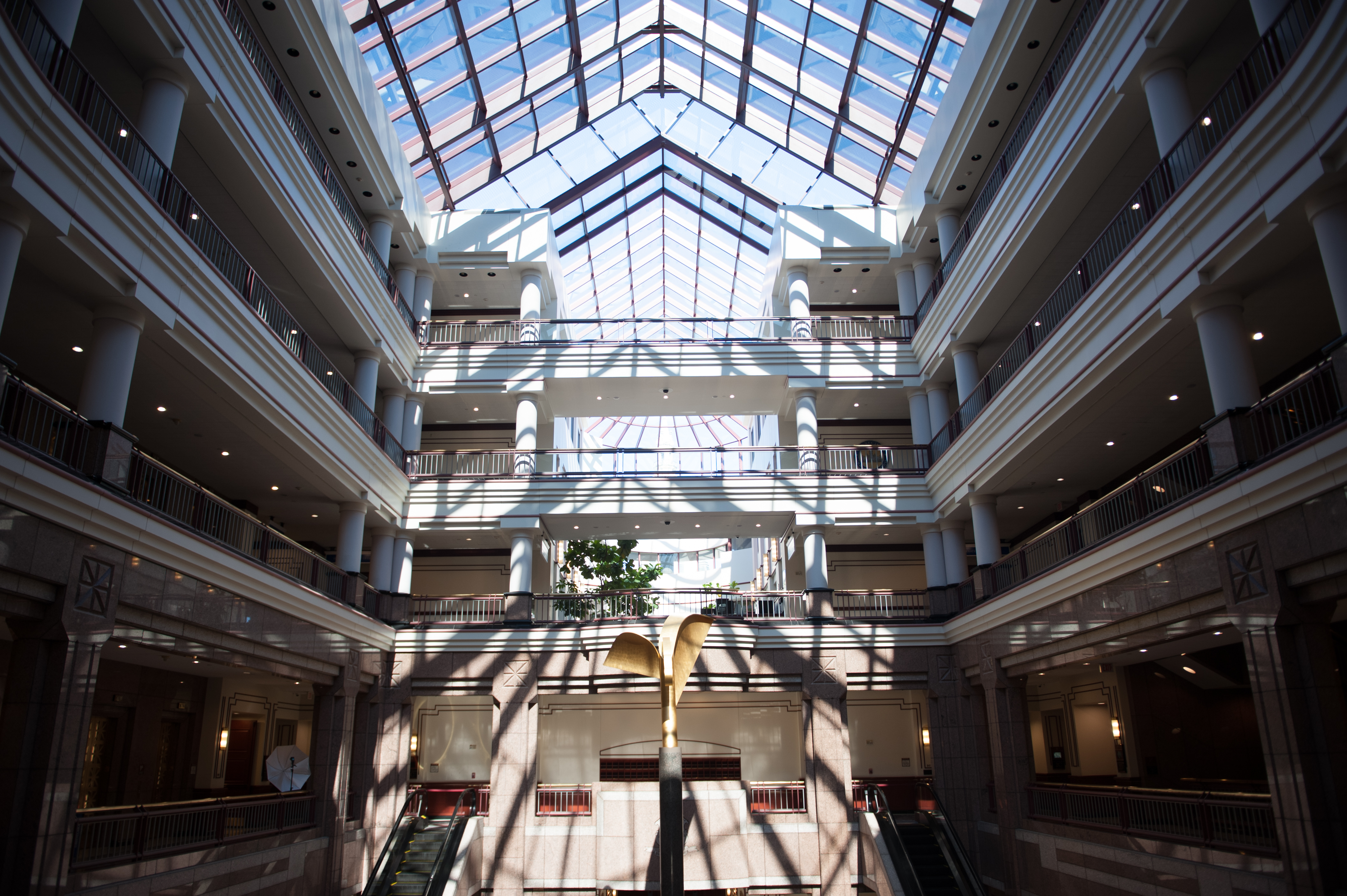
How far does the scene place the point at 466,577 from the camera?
2948 cm

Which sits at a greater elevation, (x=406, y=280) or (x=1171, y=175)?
(x=406, y=280)

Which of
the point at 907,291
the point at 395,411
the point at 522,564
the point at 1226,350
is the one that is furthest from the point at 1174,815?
the point at 395,411

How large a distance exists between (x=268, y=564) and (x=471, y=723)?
1265 cm

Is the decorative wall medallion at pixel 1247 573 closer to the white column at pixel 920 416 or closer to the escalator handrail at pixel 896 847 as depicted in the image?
the escalator handrail at pixel 896 847

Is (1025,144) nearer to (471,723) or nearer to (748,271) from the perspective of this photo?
Result: (748,271)

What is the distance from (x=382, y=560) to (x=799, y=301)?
15458mm

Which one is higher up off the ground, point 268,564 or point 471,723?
point 268,564

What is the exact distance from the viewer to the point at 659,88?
29984mm

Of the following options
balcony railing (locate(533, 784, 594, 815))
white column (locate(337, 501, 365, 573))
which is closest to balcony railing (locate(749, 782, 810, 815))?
balcony railing (locate(533, 784, 594, 815))

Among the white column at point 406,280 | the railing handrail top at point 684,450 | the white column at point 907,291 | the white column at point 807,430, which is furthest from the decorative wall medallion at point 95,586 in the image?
the white column at point 907,291

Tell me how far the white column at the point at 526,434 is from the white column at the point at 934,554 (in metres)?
11.7

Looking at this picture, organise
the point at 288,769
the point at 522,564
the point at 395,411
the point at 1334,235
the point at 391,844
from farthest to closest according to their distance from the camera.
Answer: the point at 395,411, the point at 522,564, the point at 391,844, the point at 288,769, the point at 1334,235

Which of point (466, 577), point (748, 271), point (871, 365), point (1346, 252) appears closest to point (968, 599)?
point (871, 365)

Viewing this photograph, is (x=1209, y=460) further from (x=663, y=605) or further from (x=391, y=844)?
(x=391, y=844)
